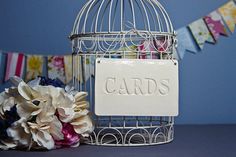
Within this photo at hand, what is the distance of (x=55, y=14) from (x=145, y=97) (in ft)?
2.02

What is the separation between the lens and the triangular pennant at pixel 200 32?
56.6 inches

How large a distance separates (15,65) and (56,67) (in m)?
0.14

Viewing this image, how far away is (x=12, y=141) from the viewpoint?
91cm

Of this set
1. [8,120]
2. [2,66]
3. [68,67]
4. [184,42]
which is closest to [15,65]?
[2,66]

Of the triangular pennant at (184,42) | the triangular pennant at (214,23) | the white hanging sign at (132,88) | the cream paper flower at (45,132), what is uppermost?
the triangular pennant at (214,23)

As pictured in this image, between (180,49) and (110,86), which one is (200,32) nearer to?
(180,49)

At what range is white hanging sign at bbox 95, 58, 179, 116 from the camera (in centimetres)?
93

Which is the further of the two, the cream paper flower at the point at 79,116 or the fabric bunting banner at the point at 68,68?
the fabric bunting banner at the point at 68,68

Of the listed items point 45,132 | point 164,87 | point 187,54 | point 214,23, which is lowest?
point 45,132

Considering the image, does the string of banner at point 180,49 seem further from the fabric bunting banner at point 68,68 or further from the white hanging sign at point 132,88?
the white hanging sign at point 132,88

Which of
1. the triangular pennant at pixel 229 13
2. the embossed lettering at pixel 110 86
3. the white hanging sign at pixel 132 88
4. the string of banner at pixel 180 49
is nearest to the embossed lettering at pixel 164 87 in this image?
the white hanging sign at pixel 132 88

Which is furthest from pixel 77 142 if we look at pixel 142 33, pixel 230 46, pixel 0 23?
pixel 230 46

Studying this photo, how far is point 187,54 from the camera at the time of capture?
1.44 metres

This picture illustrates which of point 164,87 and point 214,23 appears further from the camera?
point 214,23
